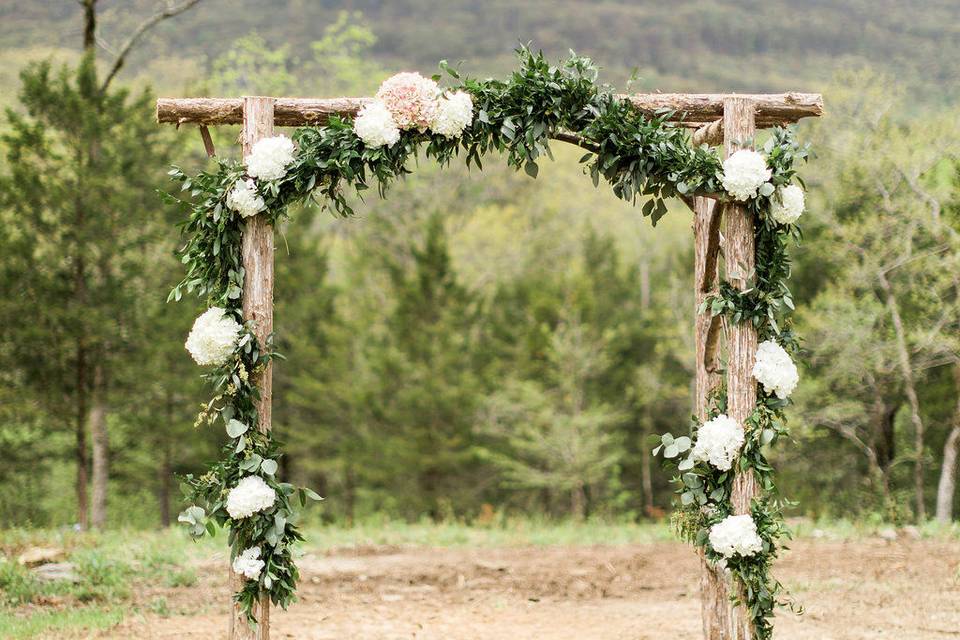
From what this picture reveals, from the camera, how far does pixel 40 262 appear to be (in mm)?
12430

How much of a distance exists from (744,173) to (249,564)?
3.28 metres

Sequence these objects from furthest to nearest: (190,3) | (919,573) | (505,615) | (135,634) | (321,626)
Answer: (190,3)
(919,573)
(505,615)
(321,626)
(135,634)

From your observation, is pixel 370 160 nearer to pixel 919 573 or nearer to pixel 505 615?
pixel 505 615

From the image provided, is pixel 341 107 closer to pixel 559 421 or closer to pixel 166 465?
pixel 166 465

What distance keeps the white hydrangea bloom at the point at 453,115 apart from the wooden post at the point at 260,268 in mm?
932

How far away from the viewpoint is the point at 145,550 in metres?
8.00

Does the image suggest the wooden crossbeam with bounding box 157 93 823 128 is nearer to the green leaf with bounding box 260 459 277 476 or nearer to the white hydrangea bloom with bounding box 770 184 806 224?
the white hydrangea bloom with bounding box 770 184 806 224

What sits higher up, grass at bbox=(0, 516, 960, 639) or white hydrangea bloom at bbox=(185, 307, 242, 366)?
white hydrangea bloom at bbox=(185, 307, 242, 366)

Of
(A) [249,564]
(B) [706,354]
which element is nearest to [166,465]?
(A) [249,564]

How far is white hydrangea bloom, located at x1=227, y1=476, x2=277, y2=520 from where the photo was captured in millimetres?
4363

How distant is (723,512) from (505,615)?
263 centimetres

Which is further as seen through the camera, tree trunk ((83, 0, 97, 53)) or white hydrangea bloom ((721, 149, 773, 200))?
tree trunk ((83, 0, 97, 53))

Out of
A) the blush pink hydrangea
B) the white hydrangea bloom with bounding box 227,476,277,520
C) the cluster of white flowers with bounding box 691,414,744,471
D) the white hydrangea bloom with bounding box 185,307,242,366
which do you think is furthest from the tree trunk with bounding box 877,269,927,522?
the white hydrangea bloom with bounding box 185,307,242,366

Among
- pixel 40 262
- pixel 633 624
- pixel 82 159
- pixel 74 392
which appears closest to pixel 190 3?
pixel 82 159
